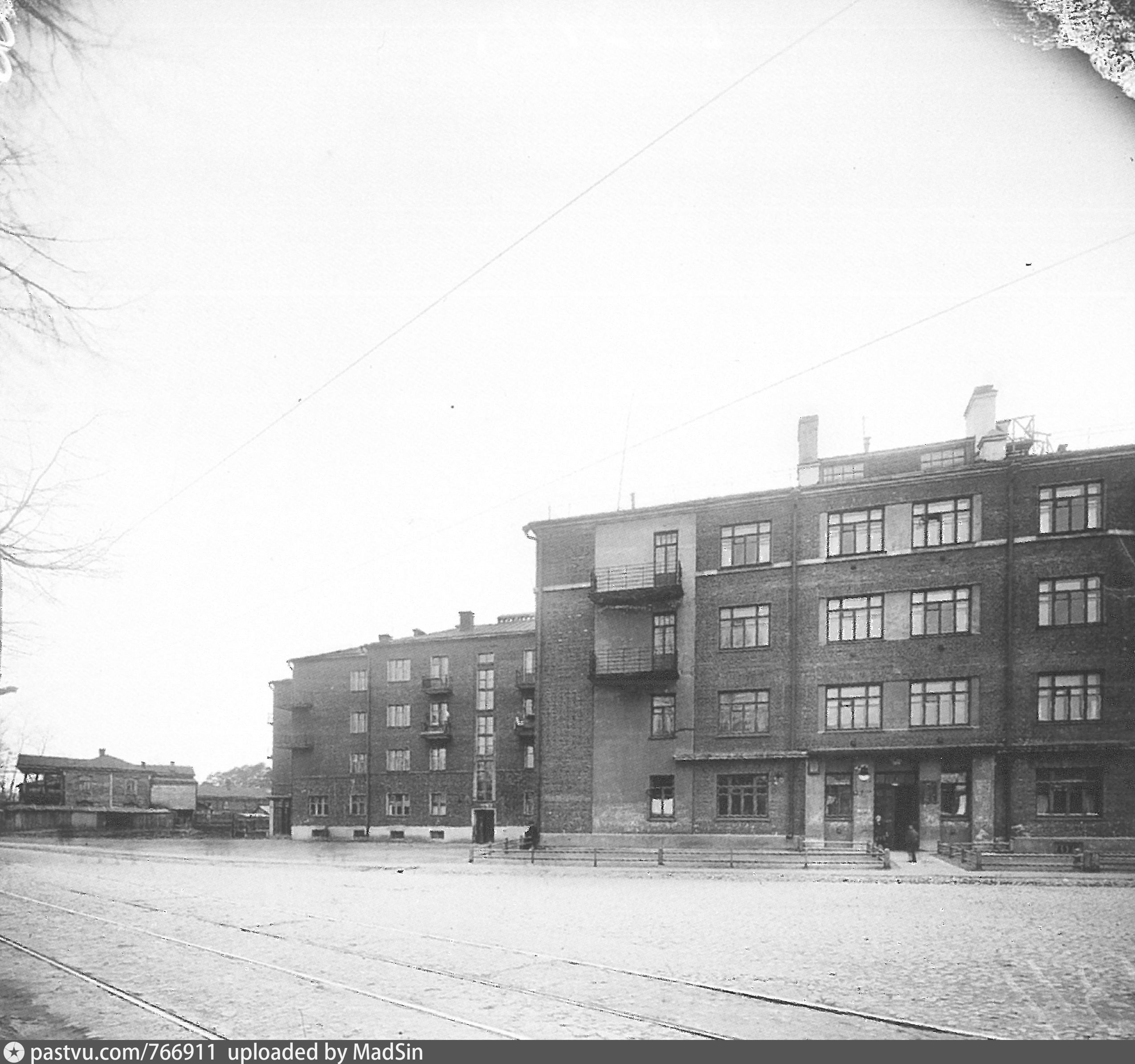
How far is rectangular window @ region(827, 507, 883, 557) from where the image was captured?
32.2m

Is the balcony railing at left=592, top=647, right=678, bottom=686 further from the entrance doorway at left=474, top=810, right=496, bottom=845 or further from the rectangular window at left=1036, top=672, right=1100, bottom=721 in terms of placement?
the entrance doorway at left=474, top=810, right=496, bottom=845

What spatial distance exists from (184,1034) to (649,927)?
818 centimetres

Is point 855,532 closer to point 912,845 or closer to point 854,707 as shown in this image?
point 854,707

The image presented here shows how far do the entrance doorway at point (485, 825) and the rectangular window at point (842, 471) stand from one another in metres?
25.6

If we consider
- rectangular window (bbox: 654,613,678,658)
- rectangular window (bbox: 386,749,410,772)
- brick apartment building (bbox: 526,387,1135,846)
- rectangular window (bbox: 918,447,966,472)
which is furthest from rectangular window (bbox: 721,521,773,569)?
rectangular window (bbox: 386,749,410,772)

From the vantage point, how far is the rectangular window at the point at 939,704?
3050 centimetres

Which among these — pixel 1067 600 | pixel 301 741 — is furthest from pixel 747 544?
pixel 301 741

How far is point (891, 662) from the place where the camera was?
1243 inches

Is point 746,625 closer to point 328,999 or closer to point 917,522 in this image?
point 917,522

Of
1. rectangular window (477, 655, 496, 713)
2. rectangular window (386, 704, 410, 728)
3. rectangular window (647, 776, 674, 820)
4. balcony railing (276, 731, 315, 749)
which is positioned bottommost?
balcony railing (276, 731, 315, 749)

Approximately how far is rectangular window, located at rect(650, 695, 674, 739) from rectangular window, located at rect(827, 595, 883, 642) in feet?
18.9

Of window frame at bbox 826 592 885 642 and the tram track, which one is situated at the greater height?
window frame at bbox 826 592 885 642

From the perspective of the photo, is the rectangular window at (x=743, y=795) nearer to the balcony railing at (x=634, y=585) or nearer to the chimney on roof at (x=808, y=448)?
the balcony railing at (x=634, y=585)

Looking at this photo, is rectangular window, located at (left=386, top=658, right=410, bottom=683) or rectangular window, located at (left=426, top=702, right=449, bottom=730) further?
rectangular window, located at (left=386, top=658, right=410, bottom=683)
